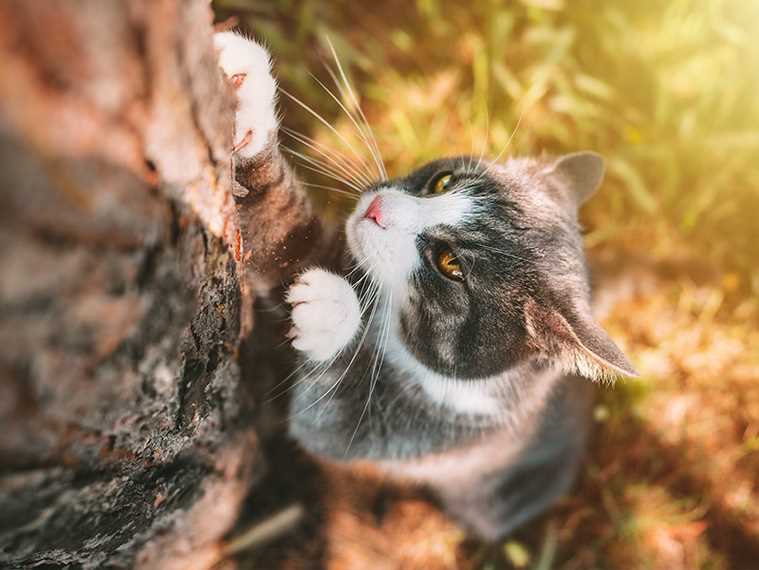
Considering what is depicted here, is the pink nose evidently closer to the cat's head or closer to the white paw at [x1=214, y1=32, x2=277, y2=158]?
the cat's head

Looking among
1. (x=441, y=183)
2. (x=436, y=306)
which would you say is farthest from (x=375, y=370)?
(x=441, y=183)

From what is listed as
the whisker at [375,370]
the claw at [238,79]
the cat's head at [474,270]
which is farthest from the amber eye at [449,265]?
the claw at [238,79]

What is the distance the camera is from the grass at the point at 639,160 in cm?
240

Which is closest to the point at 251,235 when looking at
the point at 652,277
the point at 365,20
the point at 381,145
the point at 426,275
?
the point at 426,275

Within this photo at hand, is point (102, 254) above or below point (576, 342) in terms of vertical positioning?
above

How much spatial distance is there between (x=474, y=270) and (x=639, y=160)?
1561 mm

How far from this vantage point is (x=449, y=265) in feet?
4.99

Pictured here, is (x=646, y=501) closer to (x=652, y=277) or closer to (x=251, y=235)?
(x=652, y=277)

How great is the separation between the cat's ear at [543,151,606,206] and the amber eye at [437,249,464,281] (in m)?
0.55

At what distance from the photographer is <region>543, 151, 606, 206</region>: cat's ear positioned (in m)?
1.85

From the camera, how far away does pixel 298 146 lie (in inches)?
84.5

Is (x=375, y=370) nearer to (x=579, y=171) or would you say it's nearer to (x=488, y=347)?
(x=488, y=347)

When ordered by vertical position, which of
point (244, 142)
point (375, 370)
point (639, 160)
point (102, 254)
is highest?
point (244, 142)

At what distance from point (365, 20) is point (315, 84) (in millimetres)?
496
